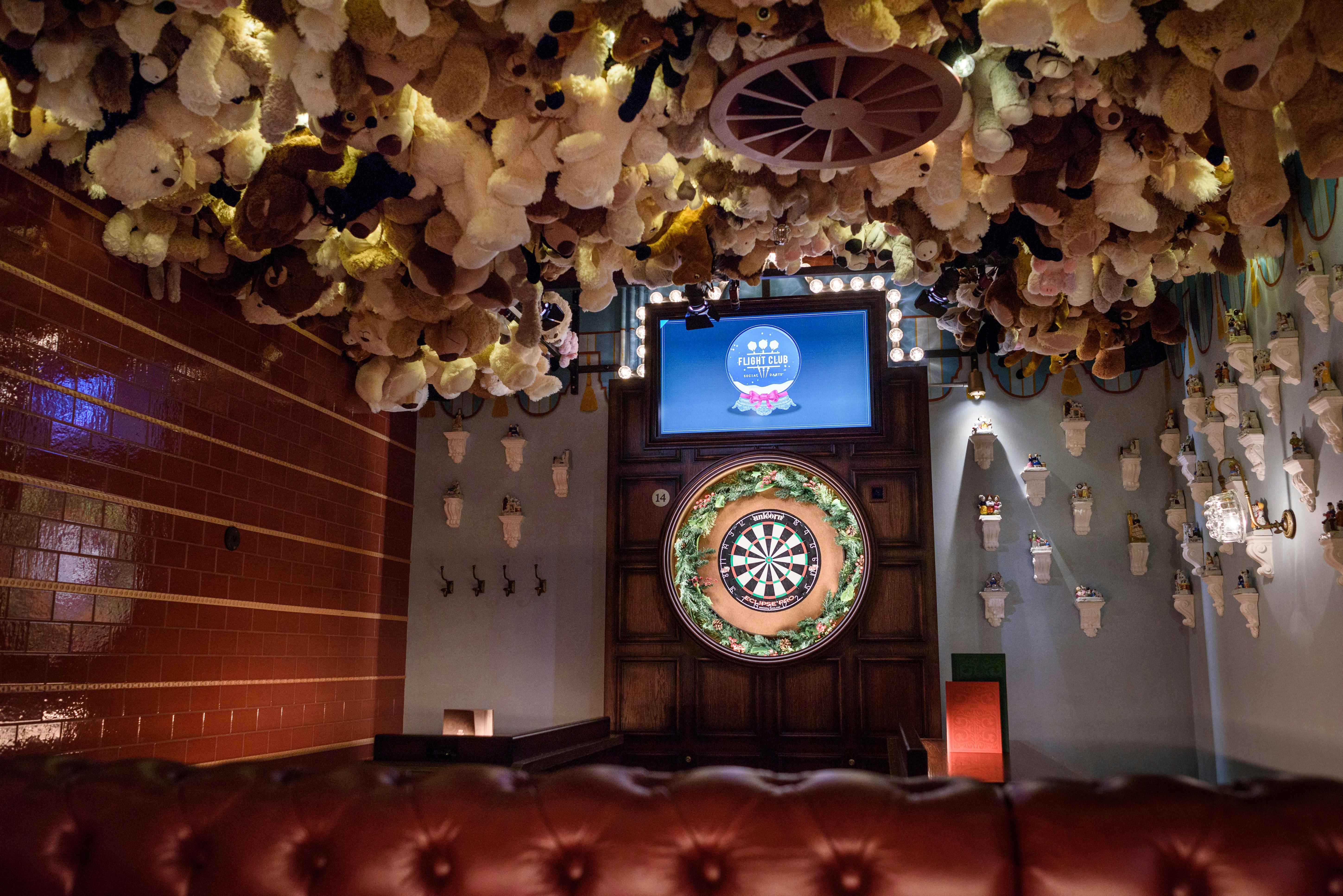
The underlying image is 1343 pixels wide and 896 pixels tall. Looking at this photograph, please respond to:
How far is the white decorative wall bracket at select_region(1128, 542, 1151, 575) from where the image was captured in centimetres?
652

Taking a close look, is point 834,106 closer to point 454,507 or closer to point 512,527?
point 512,527

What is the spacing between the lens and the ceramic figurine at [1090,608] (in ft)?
21.4

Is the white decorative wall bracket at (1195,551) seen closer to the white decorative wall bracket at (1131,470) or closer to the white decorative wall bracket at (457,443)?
the white decorative wall bracket at (1131,470)

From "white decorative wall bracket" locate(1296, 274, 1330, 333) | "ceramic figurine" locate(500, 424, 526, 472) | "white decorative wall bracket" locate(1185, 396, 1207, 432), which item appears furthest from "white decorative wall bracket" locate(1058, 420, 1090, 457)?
"ceramic figurine" locate(500, 424, 526, 472)

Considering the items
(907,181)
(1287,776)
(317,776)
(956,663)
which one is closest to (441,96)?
(907,181)

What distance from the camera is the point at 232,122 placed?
3.40 m

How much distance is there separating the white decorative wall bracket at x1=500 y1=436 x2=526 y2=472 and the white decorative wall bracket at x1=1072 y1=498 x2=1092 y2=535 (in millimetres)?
3896

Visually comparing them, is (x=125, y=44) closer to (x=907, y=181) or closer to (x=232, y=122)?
(x=232, y=122)

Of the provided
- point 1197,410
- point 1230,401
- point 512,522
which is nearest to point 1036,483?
point 1197,410

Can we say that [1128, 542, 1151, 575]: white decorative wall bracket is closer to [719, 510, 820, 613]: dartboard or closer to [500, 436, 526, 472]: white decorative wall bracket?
[719, 510, 820, 613]: dartboard

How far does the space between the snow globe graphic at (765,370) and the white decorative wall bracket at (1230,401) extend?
108 inches

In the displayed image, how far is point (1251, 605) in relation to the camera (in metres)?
5.15

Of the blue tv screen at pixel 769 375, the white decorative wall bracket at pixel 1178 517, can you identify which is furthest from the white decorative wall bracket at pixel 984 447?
the white decorative wall bracket at pixel 1178 517

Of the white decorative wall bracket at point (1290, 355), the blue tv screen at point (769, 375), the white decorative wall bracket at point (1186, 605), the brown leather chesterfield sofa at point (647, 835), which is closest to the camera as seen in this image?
the brown leather chesterfield sofa at point (647, 835)
